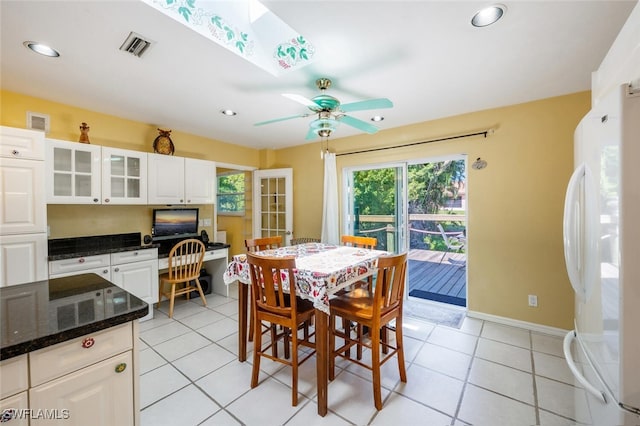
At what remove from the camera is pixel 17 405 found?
0.80 metres

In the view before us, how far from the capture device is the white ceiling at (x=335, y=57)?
1482 millimetres

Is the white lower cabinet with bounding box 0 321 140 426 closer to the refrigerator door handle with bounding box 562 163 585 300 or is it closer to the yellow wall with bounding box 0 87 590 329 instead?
the refrigerator door handle with bounding box 562 163 585 300

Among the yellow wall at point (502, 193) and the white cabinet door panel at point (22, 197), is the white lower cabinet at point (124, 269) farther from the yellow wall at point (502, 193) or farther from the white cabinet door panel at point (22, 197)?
the yellow wall at point (502, 193)

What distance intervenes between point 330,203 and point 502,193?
7.11ft

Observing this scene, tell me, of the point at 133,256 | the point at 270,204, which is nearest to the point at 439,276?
the point at 270,204

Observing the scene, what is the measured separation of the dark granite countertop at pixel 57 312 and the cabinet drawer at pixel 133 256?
5.52 feet

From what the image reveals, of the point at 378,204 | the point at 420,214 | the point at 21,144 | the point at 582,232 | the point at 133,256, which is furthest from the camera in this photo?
the point at 420,214

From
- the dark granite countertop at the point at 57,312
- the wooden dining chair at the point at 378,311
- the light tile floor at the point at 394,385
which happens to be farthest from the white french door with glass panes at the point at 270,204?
the dark granite countertop at the point at 57,312

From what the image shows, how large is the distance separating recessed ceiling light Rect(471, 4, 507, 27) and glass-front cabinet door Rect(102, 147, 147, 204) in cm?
352

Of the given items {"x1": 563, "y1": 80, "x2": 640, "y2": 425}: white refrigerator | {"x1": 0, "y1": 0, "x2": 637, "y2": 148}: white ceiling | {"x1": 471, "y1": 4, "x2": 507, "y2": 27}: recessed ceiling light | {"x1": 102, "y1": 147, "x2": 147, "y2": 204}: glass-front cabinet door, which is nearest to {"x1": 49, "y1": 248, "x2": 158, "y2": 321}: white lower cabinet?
{"x1": 102, "y1": 147, "x2": 147, "y2": 204}: glass-front cabinet door

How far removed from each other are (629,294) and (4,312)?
2161 mm

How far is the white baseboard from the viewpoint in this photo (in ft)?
8.64

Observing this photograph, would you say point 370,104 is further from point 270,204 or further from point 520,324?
point 270,204

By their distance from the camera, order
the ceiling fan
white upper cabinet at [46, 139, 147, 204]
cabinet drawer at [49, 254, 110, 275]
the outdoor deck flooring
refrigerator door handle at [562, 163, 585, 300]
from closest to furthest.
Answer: refrigerator door handle at [562, 163, 585, 300]
the ceiling fan
cabinet drawer at [49, 254, 110, 275]
white upper cabinet at [46, 139, 147, 204]
the outdoor deck flooring
